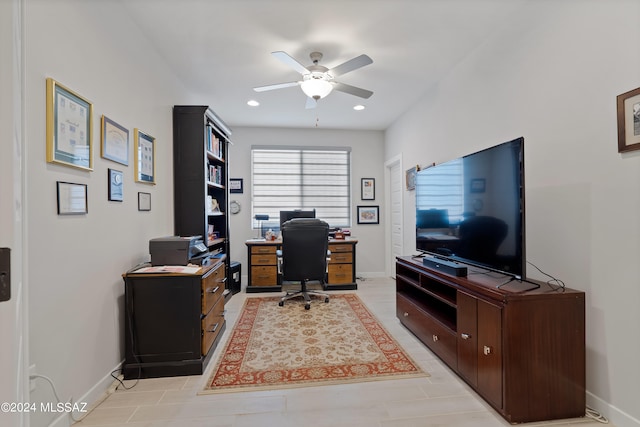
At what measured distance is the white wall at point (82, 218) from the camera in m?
1.38

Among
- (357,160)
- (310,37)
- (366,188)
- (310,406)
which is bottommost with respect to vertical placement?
(310,406)

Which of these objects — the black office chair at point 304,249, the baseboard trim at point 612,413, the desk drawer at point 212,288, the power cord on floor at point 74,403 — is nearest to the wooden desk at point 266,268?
the black office chair at point 304,249

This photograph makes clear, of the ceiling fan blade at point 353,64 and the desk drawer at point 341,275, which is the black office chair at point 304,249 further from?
the ceiling fan blade at point 353,64

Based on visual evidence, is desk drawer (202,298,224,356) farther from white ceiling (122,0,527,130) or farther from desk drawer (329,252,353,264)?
white ceiling (122,0,527,130)

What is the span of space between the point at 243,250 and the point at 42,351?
3672mm

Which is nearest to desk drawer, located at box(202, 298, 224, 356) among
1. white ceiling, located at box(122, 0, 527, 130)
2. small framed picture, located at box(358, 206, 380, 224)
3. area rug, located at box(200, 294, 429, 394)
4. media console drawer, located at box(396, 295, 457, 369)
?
area rug, located at box(200, 294, 429, 394)

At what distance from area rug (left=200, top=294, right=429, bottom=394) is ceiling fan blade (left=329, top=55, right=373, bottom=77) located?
8.01ft

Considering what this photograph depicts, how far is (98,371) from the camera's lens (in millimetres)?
1812

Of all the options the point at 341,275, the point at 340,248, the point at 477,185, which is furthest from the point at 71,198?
the point at 341,275

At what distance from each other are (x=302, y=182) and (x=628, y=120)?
4.25m

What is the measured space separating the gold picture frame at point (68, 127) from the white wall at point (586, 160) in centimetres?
297

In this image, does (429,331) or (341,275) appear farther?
(341,275)

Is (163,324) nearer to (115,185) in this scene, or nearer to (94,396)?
(94,396)

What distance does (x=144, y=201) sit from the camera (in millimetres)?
2420
